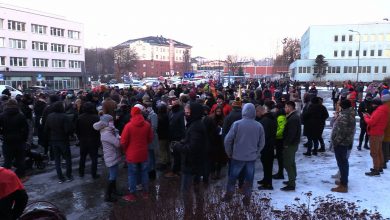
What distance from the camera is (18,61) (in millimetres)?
61594

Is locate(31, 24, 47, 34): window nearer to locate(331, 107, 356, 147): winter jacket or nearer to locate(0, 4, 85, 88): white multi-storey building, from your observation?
locate(0, 4, 85, 88): white multi-storey building

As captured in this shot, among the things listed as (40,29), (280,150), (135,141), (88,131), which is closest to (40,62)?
(40,29)

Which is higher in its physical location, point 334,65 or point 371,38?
point 371,38

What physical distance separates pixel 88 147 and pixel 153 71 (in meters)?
117

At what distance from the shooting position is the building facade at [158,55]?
4813 inches

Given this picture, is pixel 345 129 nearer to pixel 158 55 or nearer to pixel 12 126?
pixel 12 126

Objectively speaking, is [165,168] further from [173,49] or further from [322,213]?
[173,49]

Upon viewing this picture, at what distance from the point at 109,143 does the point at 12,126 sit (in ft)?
9.02

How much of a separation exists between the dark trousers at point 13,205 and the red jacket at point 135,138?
117 inches

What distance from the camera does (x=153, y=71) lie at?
124 meters

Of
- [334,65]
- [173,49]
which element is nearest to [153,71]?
[173,49]

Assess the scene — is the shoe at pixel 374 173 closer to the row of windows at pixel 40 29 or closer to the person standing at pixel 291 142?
the person standing at pixel 291 142

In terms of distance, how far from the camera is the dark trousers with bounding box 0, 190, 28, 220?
361 centimetres

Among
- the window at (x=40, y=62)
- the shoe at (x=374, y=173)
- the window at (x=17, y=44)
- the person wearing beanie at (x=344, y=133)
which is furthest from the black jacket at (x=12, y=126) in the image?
the window at (x=40, y=62)
